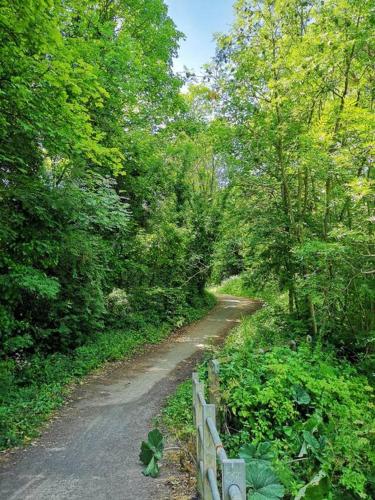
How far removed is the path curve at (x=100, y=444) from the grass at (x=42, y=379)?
0.29 metres

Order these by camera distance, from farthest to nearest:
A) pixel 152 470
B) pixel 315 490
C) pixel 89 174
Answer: pixel 89 174 → pixel 152 470 → pixel 315 490

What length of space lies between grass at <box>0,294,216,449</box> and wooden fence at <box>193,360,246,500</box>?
3031 mm

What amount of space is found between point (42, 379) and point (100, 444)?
2955 mm

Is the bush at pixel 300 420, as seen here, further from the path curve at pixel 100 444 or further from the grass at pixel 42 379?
the grass at pixel 42 379

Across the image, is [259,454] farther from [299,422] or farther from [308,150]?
[308,150]

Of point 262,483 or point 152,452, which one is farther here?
point 152,452

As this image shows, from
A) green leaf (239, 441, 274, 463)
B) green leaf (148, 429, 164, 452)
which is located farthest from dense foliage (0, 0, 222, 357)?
green leaf (239, 441, 274, 463)

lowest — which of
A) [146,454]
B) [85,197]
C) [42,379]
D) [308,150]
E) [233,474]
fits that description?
[146,454]

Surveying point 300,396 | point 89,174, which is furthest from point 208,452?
point 89,174

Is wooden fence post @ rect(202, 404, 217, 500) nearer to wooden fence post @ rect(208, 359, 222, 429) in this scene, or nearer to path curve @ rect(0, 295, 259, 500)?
path curve @ rect(0, 295, 259, 500)

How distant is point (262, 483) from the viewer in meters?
3.54

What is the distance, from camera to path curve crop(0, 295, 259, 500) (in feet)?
14.1

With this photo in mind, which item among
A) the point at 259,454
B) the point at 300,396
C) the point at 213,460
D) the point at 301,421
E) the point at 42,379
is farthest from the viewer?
the point at 42,379

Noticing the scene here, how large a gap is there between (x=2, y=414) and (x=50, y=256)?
2.90 m
